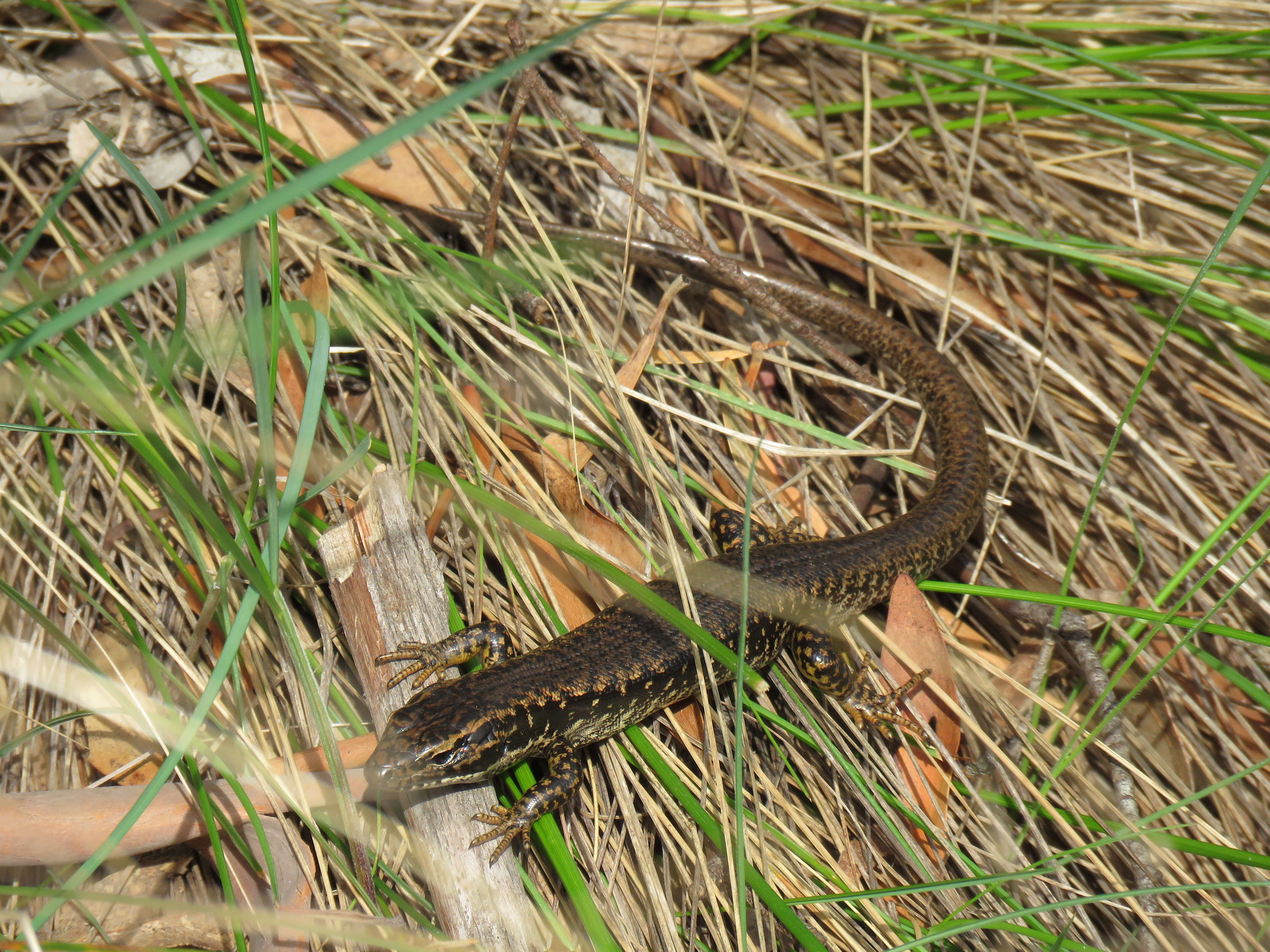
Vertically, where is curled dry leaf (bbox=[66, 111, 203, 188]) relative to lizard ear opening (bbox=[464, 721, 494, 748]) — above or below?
above

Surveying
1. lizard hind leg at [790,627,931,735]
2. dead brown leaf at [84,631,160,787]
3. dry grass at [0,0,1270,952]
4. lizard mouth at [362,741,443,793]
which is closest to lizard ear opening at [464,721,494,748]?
lizard mouth at [362,741,443,793]

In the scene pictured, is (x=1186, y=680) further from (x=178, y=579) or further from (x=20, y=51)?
(x=20, y=51)

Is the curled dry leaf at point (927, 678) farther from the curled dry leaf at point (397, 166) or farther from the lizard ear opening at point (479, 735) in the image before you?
the curled dry leaf at point (397, 166)

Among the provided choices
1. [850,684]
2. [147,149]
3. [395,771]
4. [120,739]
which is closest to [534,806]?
[395,771]

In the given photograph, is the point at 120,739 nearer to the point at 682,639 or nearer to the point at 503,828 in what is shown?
the point at 503,828

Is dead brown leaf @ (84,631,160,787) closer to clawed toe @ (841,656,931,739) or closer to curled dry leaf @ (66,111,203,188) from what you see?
curled dry leaf @ (66,111,203,188)

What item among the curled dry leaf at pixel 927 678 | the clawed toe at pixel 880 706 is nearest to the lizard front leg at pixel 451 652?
the clawed toe at pixel 880 706

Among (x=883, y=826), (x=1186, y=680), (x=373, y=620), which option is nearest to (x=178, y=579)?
(x=373, y=620)
